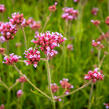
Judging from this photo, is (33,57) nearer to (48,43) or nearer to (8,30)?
(48,43)

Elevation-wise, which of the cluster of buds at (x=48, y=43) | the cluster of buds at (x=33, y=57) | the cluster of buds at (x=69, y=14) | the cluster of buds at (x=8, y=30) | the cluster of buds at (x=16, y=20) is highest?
the cluster of buds at (x=69, y=14)

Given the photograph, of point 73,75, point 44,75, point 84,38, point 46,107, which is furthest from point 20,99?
point 84,38

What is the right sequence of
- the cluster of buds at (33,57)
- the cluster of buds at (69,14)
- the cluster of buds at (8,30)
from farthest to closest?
the cluster of buds at (69,14) → the cluster of buds at (8,30) → the cluster of buds at (33,57)

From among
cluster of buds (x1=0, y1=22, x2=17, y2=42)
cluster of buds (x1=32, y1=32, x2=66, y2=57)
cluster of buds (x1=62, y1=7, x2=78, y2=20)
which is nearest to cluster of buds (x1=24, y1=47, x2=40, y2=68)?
cluster of buds (x1=32, y1=32, x2=66, y2=57)

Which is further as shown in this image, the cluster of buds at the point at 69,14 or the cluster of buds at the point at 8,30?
the cluster of buds at the point at 69,14

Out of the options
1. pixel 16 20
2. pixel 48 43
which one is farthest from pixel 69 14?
pixel 48 43

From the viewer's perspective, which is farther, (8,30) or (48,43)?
(8,30)

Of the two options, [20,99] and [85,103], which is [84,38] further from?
[20,99]

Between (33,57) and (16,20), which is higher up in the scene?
(16,20)

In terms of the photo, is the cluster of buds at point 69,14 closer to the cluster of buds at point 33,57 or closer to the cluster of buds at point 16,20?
the cluster of buds at point 16,20

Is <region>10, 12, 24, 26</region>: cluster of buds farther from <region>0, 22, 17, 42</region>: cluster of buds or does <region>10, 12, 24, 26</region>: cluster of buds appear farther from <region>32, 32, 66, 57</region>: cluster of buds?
<region>32, 32, 66, 57</region>: cluster of buds

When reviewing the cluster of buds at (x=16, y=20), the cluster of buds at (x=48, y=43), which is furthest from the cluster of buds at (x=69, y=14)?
the cluster of buds at (x=48, y=43)
